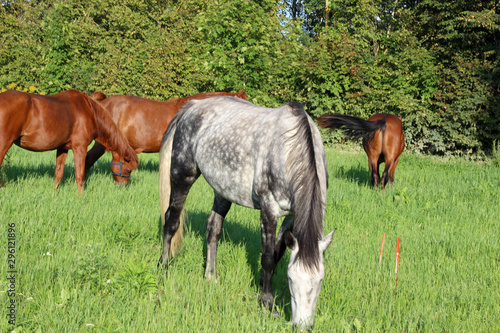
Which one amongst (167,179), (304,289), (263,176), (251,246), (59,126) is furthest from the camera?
(59,126)

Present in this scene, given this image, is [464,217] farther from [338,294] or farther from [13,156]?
[13,156]

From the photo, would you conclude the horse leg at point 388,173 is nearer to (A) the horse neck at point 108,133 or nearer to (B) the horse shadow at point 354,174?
(B) the horse shadow at point 354,174

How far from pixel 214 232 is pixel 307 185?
1628 mm

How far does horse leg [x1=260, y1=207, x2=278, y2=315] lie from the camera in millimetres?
3154

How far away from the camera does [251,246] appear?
4625mm

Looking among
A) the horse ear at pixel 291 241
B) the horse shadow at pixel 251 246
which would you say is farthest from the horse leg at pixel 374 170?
the horse ear at pixel 291 241

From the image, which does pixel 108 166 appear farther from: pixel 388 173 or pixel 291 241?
pixel 291 241

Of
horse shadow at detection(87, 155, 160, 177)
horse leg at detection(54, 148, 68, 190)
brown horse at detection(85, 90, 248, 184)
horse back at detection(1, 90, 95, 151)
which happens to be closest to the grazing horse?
horse back at detection(1, 90, 95, 151)

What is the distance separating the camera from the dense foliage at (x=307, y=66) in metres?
10.9

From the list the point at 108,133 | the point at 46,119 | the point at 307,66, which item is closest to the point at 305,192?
the point at 46,119

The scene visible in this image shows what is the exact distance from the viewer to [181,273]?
3926 mm

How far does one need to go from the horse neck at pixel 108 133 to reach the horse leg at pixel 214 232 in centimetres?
353

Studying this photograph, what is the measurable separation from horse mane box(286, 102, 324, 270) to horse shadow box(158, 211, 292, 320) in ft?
2.62

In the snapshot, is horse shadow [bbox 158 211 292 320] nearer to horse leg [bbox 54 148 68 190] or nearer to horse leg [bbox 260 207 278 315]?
horse leg [bbox 260 207 278 315]
